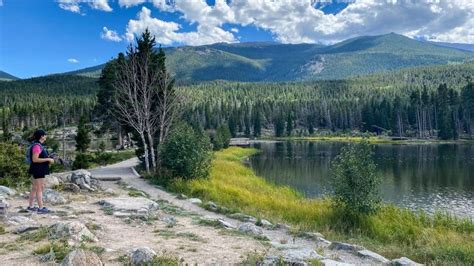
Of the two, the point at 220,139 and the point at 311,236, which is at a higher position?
the point at 220,139

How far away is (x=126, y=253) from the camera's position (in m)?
9.91

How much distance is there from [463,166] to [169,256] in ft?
176

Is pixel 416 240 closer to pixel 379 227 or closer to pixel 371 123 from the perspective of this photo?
pixel 379 227

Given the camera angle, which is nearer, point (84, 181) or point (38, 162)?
point (38, 162)

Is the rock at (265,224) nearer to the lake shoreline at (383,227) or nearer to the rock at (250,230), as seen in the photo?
the lake shoreline at (383,227)

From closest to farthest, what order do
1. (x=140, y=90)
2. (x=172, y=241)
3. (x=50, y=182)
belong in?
1. (x=172, y=241)
2. (x=50, y=182)
3. (x=140, y=90)

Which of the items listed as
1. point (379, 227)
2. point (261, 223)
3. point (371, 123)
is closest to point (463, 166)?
point (379, 227)

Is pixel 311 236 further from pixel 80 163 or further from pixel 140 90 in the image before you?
pixel 80 163

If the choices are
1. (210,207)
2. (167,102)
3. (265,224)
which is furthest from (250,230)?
(167,102)

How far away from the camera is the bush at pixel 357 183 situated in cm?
1728

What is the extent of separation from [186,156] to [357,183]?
1230 cm

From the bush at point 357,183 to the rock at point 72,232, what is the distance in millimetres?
10478

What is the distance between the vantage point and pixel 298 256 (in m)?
9.63

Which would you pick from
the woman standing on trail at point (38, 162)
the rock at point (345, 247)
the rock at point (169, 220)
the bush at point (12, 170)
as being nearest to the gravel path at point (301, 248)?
the rock at point (345, 247)
